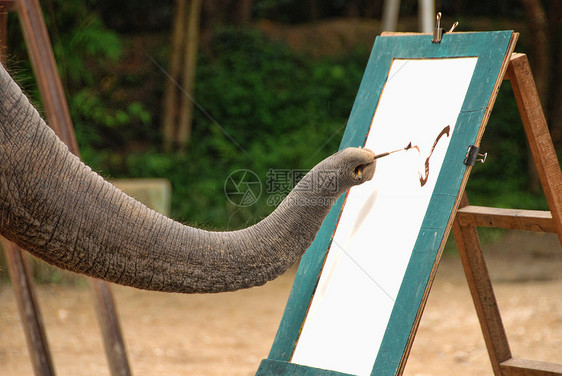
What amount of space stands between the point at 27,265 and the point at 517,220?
4.69ft

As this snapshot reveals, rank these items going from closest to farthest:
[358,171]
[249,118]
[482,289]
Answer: [358,171], [482,289], [249,118]

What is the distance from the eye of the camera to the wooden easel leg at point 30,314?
2264 mm

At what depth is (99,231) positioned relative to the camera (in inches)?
43.8

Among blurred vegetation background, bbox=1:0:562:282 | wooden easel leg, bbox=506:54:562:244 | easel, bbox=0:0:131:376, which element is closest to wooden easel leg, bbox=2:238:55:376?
easel, bbox=0:0:131:376

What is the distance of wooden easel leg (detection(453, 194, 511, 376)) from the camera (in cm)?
197

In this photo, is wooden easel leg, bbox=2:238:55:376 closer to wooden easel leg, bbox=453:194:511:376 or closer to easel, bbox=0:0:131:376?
easel, bbox=0:0:131:376

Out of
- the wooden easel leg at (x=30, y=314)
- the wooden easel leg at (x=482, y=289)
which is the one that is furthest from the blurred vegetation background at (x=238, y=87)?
the wooden easel leg at (x=482, y=289)

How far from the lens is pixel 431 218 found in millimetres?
1601

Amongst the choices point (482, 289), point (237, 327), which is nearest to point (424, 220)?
point (482, 289)

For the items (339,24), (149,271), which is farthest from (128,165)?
(149,271)

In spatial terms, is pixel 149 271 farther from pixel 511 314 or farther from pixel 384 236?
pixel 511 314

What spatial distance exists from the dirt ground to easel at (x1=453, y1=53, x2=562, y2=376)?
1.15 metres

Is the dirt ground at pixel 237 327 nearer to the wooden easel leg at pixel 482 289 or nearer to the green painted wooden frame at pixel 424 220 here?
the wooden easel leg at pixel 482 289

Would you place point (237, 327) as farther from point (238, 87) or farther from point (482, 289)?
point (238, 87)
